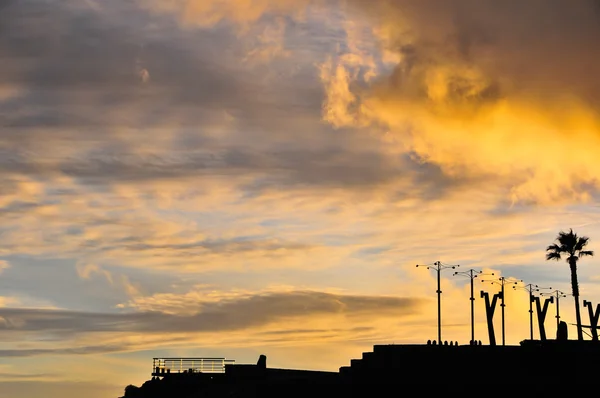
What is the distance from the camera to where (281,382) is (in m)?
78.2

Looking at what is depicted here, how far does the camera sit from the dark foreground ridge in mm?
73500

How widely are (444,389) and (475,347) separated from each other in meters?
7.36

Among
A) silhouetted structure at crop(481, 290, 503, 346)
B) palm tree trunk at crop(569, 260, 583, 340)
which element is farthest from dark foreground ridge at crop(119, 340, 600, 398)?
palm tree trunk at crop(569, 260, 583, 340)

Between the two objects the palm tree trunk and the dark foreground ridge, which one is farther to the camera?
the palm tree trunk

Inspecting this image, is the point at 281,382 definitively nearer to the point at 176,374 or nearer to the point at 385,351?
the point at 385,351

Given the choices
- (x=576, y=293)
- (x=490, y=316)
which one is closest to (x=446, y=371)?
(x=490, y=316)

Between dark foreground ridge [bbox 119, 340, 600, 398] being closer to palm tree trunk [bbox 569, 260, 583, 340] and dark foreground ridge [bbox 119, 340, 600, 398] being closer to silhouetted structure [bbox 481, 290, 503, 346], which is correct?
silhouetted structure [bbox 481, 290, 503, 346]

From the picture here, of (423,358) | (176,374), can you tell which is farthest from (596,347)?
(176,374)

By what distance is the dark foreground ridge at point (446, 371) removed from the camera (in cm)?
7350

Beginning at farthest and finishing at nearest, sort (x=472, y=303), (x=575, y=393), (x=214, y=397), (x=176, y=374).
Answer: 1. (x=472, y=303)
2. (x=176, y=374)
3. (x=214, y=397)
4. (x=575, y=393)

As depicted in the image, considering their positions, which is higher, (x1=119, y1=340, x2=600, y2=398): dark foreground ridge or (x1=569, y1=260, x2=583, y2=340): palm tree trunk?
(x1=569, y1=260, x2=583, y2=340): palm tree trunk

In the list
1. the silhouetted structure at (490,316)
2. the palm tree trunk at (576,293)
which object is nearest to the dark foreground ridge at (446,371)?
the silhouetted structure at (490,316)

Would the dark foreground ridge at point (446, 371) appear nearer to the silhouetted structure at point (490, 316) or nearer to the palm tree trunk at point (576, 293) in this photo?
the silhouetted structure at point (490, 316)

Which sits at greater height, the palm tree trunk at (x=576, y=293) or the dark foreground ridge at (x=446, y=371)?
the palm tree trunk at (x=576, y=293)
